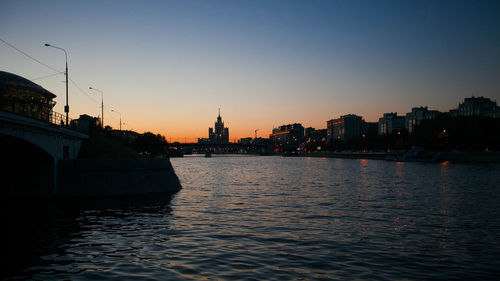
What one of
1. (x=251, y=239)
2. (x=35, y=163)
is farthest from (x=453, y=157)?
(x=35, y=163)

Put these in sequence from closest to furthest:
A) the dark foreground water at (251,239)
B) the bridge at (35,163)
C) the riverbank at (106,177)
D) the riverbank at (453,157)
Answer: the dark foreground water at (251,239)
the bridge at (35,163)
the riverbank at (106,177)
the riverbank at (453,157)

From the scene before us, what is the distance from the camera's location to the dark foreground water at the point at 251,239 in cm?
1310

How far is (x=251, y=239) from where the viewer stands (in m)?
17.6

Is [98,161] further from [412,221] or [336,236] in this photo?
[412,221]

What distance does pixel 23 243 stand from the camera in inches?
682

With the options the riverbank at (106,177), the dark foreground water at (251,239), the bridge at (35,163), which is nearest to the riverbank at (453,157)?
the dark foreground water at (251,239)

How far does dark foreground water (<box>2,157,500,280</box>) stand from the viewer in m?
13.1

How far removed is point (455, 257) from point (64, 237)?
17641 mm

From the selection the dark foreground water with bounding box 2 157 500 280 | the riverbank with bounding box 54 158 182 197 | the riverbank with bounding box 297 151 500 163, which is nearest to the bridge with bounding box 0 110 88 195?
the riverbank with bounding box 54 158 182 197

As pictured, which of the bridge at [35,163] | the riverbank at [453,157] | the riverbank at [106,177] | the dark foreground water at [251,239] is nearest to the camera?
the dark foreground water at [251,239]

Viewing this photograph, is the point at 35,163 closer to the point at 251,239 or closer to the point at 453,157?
the point at 251,239

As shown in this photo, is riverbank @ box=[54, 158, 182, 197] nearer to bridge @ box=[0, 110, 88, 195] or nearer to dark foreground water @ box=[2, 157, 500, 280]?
bridge @ box=[0, 110, 88, 195]

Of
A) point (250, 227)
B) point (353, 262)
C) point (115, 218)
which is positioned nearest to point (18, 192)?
point (115, 218)

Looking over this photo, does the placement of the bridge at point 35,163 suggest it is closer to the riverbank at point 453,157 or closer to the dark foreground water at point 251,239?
the dark foreground water at point 251,239
